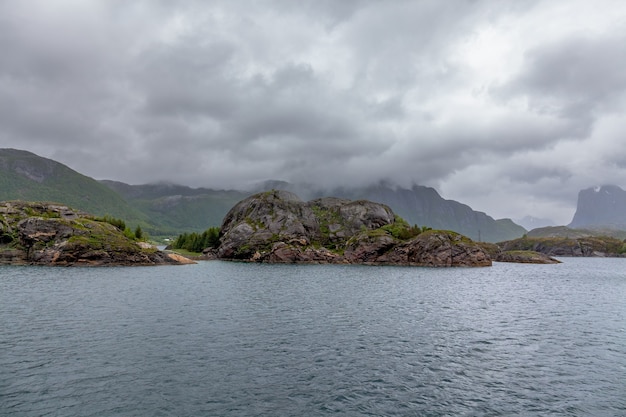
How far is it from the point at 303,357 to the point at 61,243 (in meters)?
142

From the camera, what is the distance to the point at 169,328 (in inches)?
1753

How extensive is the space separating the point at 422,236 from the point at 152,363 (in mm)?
180795

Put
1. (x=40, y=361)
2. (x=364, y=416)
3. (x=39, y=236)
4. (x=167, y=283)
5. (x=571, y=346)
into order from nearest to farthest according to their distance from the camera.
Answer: (x=364, y=416) → (x=40, y=361) → (x=571, y=346) → (x=167, y=283) → (x=39, y=236)

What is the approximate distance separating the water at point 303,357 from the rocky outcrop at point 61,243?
78936mm

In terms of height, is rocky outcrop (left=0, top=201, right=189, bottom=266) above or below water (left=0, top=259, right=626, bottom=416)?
above

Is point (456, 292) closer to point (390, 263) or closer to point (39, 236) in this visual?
point (390, 263)

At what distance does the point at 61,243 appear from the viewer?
139125mm

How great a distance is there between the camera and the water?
25031mm

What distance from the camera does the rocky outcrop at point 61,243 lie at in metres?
137

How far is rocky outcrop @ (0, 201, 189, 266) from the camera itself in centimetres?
13688

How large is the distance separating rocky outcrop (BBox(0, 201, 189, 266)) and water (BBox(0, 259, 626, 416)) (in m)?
78.9

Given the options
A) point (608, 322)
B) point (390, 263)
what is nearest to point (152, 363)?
point (608, 322)

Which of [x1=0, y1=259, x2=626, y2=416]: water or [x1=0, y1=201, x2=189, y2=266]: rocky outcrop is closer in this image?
[x1=0, y1=259, x2=626, y2=416]: water

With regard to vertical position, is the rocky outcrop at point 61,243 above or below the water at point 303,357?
above
